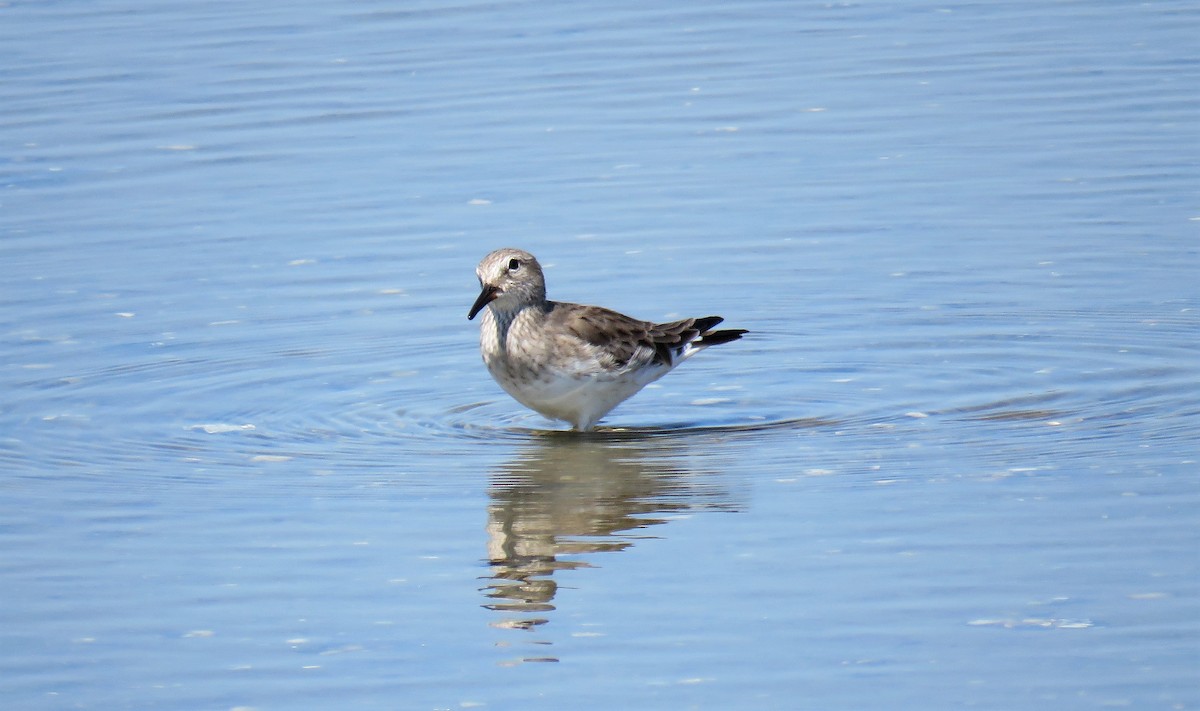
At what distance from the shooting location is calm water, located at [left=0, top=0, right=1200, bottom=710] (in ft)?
→ 23.5

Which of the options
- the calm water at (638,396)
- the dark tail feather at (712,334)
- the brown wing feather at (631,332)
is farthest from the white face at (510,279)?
the dark tail feather at (712,334)

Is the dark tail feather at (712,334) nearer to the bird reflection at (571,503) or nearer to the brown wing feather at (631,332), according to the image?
the brown wing feather at (631,332)

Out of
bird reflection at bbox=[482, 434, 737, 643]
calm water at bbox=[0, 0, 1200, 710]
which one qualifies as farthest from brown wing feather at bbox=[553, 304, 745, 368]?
bird reflection at bbox=[482, 434, 737, 643]

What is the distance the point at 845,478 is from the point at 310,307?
4.84 m

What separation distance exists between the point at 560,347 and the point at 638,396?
119 cm

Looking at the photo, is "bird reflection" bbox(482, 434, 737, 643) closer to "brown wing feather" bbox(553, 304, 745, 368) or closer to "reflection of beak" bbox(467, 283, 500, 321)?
"brown wing feather" bbox(553, 304, 745, 368)

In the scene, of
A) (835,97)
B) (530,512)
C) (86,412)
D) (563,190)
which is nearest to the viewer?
(530,512)

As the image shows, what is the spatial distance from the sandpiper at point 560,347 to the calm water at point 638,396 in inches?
9.1

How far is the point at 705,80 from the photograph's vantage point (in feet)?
60.7

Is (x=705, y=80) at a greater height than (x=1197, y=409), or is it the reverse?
(x=705, y=80)

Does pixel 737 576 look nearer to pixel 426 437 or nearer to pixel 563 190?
pixel 426 437

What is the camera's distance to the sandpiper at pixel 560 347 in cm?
1048

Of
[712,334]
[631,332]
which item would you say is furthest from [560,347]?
[712,334]

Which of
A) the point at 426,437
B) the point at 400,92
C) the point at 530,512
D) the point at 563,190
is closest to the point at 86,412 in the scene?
the point at 426,437
